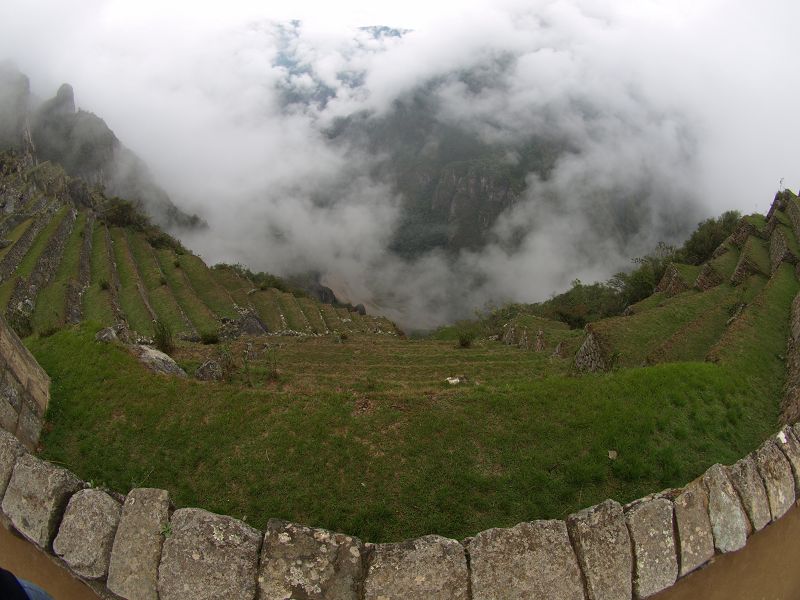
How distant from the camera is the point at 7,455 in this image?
5770mm

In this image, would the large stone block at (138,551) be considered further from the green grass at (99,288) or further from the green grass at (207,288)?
the green grass at (207,288)

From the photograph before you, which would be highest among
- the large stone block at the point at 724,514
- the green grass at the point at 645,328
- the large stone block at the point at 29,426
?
the green grass at the point at 645,328

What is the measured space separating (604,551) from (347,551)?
2.71m

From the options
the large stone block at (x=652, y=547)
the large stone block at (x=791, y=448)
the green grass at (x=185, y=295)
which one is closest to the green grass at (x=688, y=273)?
the large stone block at (x=791, y=448)

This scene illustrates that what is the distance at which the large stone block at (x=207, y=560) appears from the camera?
4.84 meters

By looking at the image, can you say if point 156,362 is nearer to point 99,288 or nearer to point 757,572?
point 757,572

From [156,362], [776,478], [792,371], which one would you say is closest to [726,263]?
[792,371]

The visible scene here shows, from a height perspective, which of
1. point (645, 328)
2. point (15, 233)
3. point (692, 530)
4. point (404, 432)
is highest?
point (15, 233)

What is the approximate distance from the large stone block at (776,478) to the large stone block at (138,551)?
7102mm

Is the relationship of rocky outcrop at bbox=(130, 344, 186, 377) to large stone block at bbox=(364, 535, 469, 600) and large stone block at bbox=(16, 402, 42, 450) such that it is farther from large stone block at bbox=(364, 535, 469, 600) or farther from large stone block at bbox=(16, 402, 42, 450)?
large stone block at bbox=(364, 535, 469, 600)

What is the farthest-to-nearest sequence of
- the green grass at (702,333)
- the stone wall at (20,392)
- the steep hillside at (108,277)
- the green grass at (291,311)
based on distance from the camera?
the green grass at (291,311) → the steep hillside at (108,277) → the green grass at (702,333) → the stone wall at (20,392)

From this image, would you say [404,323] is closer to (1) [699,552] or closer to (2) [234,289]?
(2) [234,289]

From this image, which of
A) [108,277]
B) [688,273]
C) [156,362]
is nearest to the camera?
[156,362]

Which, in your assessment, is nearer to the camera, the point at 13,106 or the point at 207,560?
the point at 207,560
